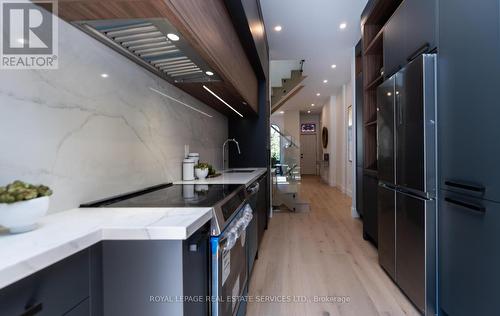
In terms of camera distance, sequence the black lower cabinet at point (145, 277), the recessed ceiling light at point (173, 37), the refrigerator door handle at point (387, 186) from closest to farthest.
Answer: the black lower cabinet at point (145, 277) → the recessed ceiling light at point (173, 37) → the refrigerator door handle at point (387, 186)

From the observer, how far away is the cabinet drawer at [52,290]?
0.53 metres

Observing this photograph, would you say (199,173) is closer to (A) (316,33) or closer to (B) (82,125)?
(B) (82,125)

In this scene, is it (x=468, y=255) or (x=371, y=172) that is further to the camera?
(x=371, y=172)

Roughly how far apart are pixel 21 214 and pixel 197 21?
104cm

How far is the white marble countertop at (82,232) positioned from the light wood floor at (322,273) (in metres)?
1.28

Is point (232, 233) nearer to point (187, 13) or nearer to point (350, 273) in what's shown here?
point (187, 13)

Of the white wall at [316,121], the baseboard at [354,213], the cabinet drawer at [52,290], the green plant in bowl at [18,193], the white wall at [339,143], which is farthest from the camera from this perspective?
the white wall at [316,121]

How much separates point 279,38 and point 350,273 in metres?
3.71

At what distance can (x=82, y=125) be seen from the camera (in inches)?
45.6

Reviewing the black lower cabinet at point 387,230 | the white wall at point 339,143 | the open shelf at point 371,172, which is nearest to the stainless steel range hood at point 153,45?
the black lower cabinet at point 387,230

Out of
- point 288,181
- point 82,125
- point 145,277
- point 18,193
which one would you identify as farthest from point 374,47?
point 18,193

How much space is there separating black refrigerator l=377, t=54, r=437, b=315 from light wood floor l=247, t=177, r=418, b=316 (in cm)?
20

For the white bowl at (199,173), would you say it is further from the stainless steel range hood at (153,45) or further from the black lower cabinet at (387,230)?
the black lower cabinet at (387,230)

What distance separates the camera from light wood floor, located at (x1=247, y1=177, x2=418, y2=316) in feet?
5.96
